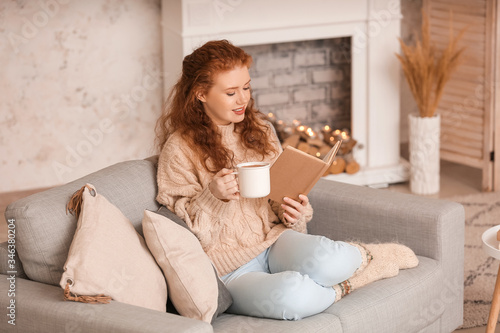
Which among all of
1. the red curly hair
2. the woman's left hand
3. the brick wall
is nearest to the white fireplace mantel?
the brick wall

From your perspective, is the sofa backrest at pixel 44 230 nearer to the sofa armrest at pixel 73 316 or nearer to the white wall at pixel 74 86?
the sofa armrest at pixel 73 316

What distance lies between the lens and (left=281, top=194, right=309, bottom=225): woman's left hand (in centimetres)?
238

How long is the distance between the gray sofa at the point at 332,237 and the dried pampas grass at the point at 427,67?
68.3 inches

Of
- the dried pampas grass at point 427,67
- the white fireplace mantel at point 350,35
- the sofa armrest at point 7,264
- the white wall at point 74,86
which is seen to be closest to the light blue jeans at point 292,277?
the sofa armrest at point 7,264

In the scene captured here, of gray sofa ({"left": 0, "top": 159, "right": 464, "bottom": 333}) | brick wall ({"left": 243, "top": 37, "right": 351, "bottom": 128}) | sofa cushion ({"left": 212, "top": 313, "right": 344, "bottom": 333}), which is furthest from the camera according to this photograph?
brick wall ({"left": 243, "top": 37, "right": 351, "bottom": 128})

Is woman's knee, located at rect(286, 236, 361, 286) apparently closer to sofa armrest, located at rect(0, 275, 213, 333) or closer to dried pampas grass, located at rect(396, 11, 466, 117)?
sofa armrest, located at rect(0, 275, 213, 333)

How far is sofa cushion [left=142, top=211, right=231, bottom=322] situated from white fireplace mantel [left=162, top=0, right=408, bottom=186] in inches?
81.2

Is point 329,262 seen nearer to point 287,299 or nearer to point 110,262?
point 287,299

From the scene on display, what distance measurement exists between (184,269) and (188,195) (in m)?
0.36

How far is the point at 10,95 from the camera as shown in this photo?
4277mm

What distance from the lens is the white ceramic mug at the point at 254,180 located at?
7.09 ft

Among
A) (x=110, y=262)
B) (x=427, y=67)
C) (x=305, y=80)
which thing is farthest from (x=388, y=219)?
(x=305, y=80)

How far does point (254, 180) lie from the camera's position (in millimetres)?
2170

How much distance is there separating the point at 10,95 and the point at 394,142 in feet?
7.05
